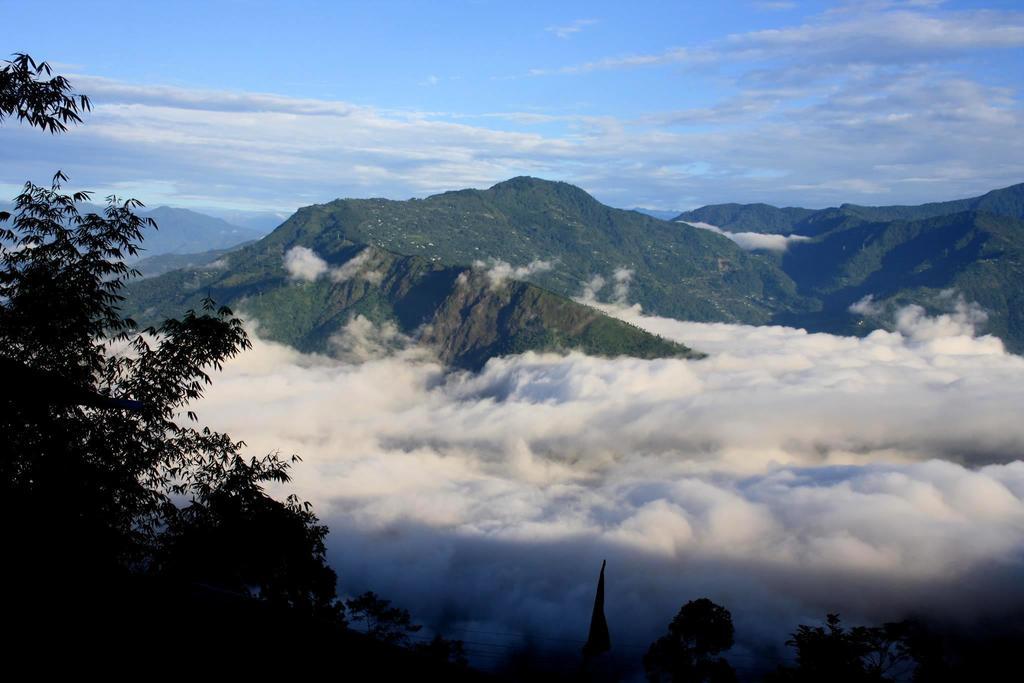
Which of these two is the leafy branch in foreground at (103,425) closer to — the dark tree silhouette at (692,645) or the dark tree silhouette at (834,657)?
the dark tree silhouette at (834,657)

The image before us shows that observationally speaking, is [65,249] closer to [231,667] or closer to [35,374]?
[35,374]

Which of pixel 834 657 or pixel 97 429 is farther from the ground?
pixel 97 429

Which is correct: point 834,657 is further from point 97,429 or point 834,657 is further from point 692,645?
point 97,429

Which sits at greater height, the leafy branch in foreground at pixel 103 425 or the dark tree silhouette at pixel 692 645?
the leafy branch in foreground at pixel 103 425

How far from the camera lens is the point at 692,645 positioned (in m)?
63.5

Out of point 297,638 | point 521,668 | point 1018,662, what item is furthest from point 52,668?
point 1018,662

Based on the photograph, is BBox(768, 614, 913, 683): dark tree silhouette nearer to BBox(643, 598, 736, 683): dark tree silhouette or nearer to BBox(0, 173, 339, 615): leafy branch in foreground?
BBox(643, 598, 736, 683): dark tree silhouette

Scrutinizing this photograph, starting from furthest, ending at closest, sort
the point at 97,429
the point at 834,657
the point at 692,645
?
the point at 692,645 < the point at 834,657 < the point at 97,429

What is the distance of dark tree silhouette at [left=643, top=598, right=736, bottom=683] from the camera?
62.0m

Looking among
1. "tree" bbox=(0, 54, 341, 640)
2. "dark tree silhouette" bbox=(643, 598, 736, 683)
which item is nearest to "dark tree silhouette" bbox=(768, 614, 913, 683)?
"dark tree silhouette" bbox=(643, 598, 736, 683)

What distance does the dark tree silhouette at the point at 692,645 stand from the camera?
6203cm

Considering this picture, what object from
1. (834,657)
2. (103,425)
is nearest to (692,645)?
(834,657)

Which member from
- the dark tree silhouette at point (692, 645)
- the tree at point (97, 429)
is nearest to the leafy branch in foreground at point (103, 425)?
the tree at point (97, 429)

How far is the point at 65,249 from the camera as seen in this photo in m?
24.4
